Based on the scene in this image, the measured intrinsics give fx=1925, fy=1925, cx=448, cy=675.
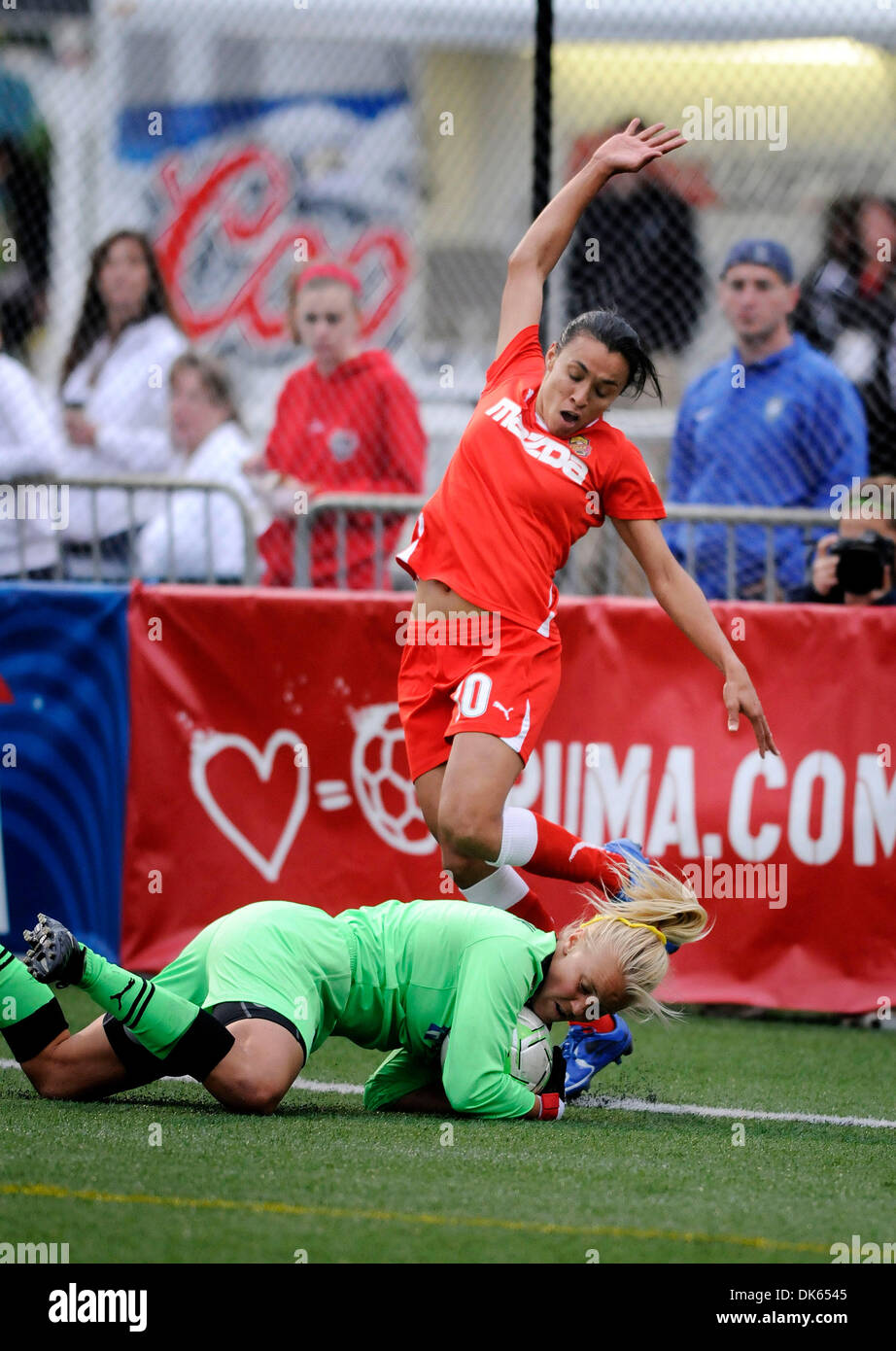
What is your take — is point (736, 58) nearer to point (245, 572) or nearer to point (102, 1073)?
point (245, 572)

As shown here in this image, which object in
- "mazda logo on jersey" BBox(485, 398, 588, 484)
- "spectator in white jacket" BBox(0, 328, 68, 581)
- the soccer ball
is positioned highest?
"spectator in white jacket" BBox(0, 328, 68, 581)

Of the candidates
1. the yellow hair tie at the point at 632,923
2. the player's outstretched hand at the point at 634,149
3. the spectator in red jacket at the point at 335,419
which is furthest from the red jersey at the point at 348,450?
the yellow hair tie at the point at 632,923

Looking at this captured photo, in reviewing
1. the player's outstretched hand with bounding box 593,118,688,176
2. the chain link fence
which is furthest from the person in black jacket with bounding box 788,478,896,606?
the player's outstretched hand with bounding box 593,118,688,176

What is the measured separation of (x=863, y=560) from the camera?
21.7 feet

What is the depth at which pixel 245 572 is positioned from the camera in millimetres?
7316

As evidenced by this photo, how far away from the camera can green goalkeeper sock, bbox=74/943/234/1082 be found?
169 inches

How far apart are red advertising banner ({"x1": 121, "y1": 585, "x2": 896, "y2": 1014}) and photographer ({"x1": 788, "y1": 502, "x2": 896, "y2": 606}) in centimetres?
20

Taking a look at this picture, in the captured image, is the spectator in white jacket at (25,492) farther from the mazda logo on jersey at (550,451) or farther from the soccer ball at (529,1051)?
the soccer ball at (529,1051)

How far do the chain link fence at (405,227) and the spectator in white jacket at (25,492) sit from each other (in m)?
0.03

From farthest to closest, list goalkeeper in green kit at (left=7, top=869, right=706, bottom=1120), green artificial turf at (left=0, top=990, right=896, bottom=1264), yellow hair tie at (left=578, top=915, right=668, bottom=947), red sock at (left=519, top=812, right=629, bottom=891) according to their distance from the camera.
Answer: red sock at (left=519, top=812, right=629, bottom=891)
yellow hair tie at (left=578, top=915, right=668, bottom=947)
goalkeeper in green kit at (left=7, top=869, right=706, bottom=1120)
green artificial turf at (left=0, top=990, right=896, bottom=1264)

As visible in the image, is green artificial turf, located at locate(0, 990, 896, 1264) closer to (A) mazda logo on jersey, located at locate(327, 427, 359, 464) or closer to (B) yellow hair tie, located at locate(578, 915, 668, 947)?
(B) yellow hair tie, located at locate(578, 915, 668, 947)

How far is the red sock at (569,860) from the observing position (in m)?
5.31

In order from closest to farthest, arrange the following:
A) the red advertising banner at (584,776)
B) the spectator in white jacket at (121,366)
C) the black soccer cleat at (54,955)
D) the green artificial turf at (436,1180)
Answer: the green artificial turf at (436,1180) → the black soccer cleat at (54,955) → the red advertising banner at (584,776) → the spectator in white jacket at (121,366)

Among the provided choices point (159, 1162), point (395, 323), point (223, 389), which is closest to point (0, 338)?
point (223, 389)
